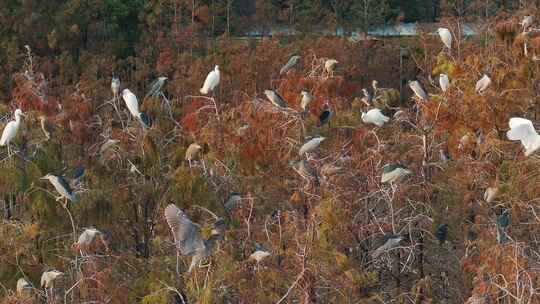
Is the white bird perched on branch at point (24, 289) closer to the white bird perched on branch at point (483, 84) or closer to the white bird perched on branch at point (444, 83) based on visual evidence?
the white bird perched on branch at point (483, 84)

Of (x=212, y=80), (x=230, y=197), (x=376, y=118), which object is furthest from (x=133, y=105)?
(x=376, y=118)

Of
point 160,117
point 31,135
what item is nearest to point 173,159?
point 160,117

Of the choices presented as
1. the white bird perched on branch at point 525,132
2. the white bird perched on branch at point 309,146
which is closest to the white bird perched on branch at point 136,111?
the white bird perched on branch at point 309,146

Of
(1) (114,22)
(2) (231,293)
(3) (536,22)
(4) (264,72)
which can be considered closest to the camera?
(2) (231,293)

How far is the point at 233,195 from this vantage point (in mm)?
6480

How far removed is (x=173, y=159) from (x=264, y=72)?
970 centimetres

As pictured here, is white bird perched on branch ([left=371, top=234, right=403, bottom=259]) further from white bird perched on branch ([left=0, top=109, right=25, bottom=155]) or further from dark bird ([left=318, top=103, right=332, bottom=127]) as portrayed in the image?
white bird perched on branch ([left=0, top=109, right=25, bottom=155])

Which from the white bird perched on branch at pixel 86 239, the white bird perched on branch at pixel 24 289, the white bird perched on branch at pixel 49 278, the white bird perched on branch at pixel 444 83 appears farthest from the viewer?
the white bird perched on branch at pixel 444 83

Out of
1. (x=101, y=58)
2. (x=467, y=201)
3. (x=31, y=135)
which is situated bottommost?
(x=101, y=58)

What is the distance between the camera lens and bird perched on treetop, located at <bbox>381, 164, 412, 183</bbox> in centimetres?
595

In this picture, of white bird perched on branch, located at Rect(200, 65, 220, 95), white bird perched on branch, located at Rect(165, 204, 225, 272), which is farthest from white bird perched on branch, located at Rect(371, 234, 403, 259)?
white bird perched on branch, located at Rect(200, 65, 220, 95)

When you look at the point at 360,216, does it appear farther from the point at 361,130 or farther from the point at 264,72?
the point at 264,72

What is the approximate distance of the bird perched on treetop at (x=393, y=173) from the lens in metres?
5.95

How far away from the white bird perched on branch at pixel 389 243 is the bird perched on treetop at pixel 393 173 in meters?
0.52
